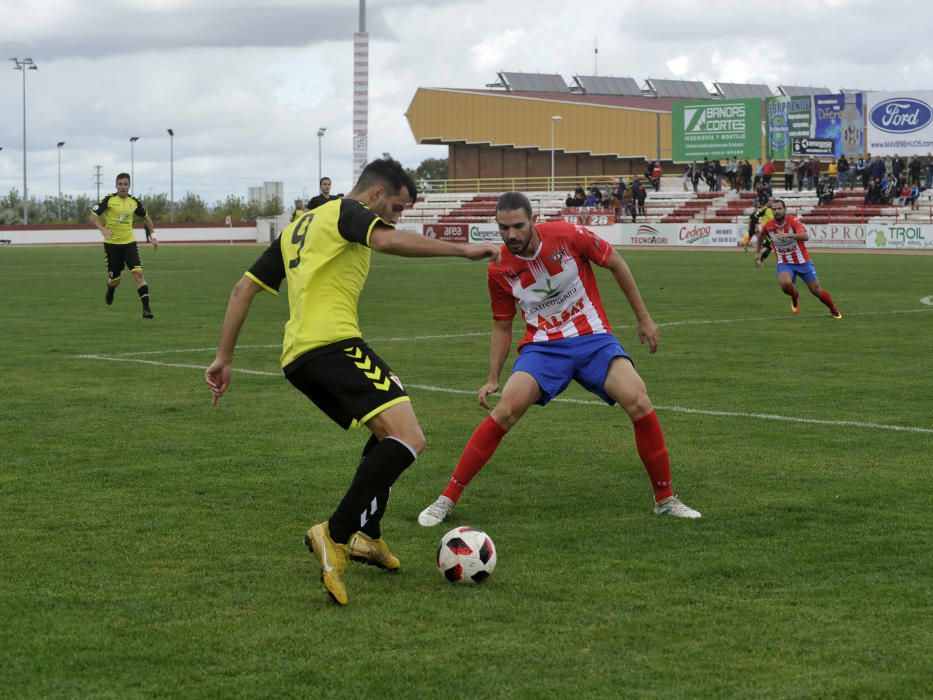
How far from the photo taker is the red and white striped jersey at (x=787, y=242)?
21141 millimetres

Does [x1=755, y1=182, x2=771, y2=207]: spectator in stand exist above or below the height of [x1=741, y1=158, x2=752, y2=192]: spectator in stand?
below

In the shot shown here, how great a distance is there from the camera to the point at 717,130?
67.2 metres

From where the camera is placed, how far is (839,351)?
52.5 ft

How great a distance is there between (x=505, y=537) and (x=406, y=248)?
2066 mm

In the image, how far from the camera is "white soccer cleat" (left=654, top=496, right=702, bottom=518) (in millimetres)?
7445

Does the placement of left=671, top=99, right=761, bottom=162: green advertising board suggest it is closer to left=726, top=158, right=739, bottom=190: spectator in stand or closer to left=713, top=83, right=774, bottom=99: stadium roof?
left=726, top=158, right=739, bottom=190: spectator in stand

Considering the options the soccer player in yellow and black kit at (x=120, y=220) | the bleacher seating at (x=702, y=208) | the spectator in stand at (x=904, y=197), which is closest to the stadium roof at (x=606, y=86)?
the bleacher seating at (x=702, y=208)

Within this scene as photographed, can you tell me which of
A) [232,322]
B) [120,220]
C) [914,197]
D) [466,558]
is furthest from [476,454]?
[914,197]

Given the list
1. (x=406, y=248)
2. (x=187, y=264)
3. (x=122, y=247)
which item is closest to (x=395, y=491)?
(x=406, y=248)

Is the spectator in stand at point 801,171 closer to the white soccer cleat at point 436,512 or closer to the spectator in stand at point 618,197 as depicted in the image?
the spectator in stand at point 618,197

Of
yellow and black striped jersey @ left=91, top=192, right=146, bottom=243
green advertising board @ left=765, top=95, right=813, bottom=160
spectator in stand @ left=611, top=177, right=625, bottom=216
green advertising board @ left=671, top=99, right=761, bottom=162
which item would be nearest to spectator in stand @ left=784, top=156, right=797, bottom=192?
green advertising board @ left=765, top=95, right=813, bottom=160

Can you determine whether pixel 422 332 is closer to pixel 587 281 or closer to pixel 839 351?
pixel 839 351

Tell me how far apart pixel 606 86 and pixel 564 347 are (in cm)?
9290

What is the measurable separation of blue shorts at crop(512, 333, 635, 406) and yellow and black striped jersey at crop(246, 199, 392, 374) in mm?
1783
